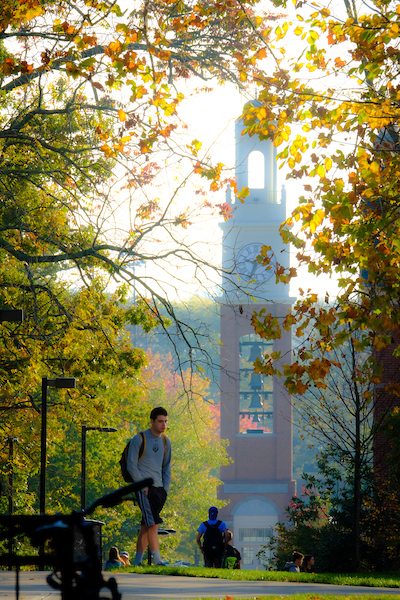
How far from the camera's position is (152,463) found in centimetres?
830

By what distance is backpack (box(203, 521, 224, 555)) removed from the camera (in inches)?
464

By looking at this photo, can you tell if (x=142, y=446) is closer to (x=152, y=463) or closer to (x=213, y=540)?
(x=152, y=463)

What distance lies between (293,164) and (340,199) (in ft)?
2.77

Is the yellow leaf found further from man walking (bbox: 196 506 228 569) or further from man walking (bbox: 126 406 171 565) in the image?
man walking (bbox: 196 506 228 569)

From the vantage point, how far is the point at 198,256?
35.1 ft

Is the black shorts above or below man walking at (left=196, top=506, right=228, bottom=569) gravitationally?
above

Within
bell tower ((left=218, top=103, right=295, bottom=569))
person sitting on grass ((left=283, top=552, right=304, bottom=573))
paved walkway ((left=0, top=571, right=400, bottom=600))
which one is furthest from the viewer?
bell tower ((left=218, top=103, right=295, bottom=569))

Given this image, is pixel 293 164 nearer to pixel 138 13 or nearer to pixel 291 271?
pixel 291 271

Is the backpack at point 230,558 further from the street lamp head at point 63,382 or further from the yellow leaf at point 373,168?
the yellow leaf at point 373,168

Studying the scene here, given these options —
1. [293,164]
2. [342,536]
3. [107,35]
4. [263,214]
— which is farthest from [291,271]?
[263,214]

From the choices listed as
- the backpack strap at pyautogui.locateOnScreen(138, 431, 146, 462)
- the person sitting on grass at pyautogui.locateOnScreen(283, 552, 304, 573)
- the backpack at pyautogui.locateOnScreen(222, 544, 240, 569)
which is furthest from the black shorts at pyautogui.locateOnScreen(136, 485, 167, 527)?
the person sitting on grass at pyautogui.locateOnScreen(283, 552, 304, 573)

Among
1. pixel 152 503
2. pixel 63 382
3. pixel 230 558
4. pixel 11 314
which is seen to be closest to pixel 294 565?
pixel 230 558

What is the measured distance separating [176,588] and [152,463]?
51.7 inches

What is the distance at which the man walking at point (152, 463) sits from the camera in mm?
8234
